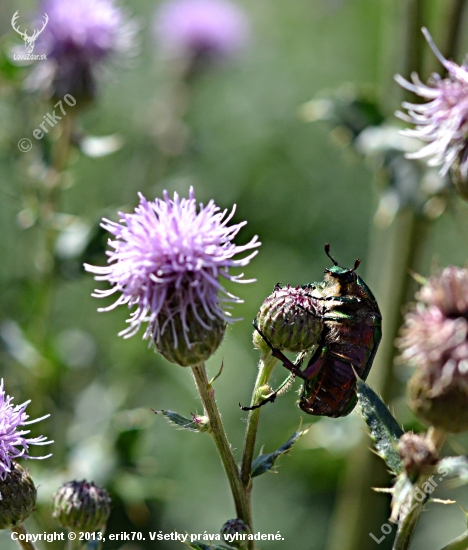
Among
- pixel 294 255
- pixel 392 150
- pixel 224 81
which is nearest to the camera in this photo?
pixel 392 150

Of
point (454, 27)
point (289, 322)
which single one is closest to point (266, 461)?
point (289, 322)

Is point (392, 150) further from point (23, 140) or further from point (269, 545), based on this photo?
point (269, 545)

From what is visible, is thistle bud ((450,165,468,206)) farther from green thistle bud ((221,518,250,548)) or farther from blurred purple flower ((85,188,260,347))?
green thistle bud ((221,518,250,548))

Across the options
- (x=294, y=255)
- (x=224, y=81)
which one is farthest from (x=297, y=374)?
(x=224, y=81)

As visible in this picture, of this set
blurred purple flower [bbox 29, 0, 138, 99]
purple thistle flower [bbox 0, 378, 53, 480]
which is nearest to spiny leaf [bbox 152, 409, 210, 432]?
purple thistle flower [bbox 0, 378, 53, 480]

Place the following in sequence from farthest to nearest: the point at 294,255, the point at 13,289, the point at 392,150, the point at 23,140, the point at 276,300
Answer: the point at 294,255, the point at 13,289, the point at 23,140, the point at 392,150, the point at 276,300
